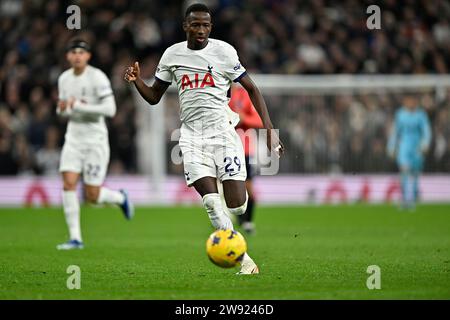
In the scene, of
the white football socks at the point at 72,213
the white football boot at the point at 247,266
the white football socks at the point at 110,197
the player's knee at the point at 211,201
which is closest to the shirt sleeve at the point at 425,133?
the white football socks at the point at 110,197

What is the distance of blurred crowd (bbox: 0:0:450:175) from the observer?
79.9 ft

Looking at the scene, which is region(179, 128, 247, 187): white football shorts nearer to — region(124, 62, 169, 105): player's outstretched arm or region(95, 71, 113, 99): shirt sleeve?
region(124, 62, 169, 105): player's outstretched arm

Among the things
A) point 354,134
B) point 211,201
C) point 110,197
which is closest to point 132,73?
point 211,201

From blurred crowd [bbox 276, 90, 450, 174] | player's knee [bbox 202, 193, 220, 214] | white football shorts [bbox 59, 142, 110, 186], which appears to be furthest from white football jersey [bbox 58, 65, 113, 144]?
blurred crowd [bbox 276, 90, 450, 174]

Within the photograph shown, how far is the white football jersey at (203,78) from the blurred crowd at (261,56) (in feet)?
46.8

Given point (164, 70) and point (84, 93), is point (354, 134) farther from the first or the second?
point (164, 70)

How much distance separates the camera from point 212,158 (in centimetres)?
988

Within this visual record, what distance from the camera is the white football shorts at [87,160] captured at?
44.2 feet

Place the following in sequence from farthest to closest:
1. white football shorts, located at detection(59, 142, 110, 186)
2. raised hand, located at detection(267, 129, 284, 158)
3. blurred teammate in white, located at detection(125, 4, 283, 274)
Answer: white football shorts, located at detection(59, 142, 110, 186) < blurred teammate in white, located at detection(125, 4, 283, 274) < raised hand, located at detection(267, 129, 284, 158)

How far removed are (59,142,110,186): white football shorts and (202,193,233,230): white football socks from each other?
420cm

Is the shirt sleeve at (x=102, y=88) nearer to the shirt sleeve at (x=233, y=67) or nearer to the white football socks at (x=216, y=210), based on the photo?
the shirt sleeve at (x=233, y=67)

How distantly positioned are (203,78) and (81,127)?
423 cm
